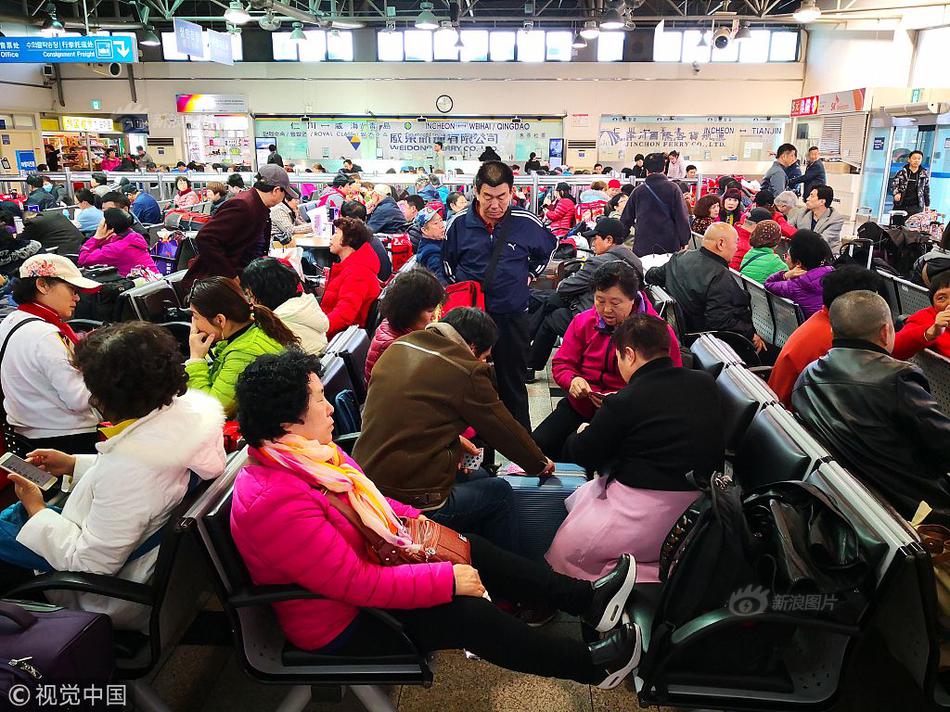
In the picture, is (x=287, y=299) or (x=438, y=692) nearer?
(x=438, y=692)

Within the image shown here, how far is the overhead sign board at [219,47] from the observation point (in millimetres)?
13914

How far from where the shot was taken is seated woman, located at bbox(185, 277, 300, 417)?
9.43ft

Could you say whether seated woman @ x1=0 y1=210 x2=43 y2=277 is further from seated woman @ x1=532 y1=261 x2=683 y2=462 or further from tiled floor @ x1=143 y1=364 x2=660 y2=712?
seated woman @ x1=532 y1=261 x2=683 y2=462

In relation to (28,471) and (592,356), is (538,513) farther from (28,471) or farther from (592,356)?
(28,471)

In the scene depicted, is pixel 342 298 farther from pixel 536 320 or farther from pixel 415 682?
pixel 415 682

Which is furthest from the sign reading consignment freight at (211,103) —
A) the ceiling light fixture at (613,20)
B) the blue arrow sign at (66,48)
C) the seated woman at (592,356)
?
the seated woman at (592,356)

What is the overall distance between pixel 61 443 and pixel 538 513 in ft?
6.77

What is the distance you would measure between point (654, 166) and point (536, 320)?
7.20 feet

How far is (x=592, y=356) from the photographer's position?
11.1ft

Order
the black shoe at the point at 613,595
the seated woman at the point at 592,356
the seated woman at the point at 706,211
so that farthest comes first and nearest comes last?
1. the seated woman at the point at 706,211
2. the seated woman at the point at 592,356
3. the black shoe at the point at 613,595

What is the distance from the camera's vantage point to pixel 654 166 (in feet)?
22.0

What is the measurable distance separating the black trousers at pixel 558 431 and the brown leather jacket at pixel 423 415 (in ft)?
3.31

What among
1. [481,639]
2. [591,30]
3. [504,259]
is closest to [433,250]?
[504,259]

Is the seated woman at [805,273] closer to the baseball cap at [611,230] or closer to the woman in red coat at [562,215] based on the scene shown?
the baseball cap at [611,230]
